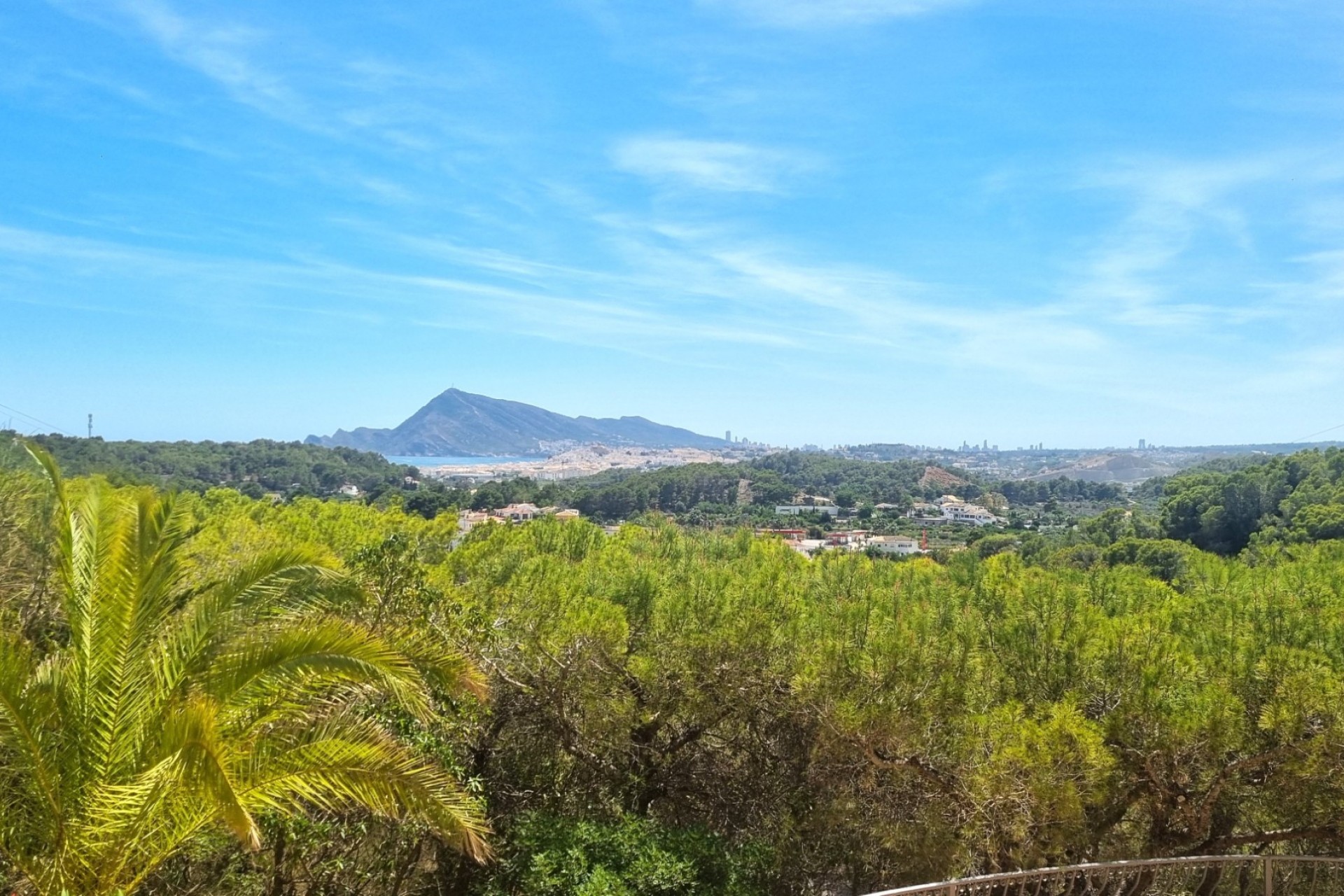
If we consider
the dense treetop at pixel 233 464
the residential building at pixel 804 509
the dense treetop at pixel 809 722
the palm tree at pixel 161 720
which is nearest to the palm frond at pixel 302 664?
the palm tree at pixel 161 720

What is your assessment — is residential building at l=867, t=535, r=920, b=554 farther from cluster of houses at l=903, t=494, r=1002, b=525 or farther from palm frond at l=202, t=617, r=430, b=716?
palm frond at l=202, t=617, r=430, b=716

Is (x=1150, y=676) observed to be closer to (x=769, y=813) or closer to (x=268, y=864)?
(x=769, y=813)

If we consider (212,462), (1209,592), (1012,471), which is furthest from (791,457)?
(1209,592)

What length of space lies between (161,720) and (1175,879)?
7494mm

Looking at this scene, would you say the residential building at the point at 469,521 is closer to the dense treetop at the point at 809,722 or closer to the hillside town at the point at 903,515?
the dense treetop at the point at 809,722

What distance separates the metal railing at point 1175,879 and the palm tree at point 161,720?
2.84 metres

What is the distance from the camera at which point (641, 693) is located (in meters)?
8.34

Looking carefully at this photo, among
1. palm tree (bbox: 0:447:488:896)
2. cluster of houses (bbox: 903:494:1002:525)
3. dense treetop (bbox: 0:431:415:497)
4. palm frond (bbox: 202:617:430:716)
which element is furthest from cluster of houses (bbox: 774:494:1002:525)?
palm tree (bbox: 0:447:488:896)

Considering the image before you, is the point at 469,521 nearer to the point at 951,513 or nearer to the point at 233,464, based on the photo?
the point at 233,464

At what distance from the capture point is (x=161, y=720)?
4531 mm

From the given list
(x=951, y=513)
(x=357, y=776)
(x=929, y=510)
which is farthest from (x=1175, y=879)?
(x=929, y=510)

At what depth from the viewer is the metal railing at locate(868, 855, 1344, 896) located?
4.77 metres

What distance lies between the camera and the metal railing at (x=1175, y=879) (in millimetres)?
4770

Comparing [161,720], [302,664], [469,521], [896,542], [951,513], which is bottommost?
[896,542]
